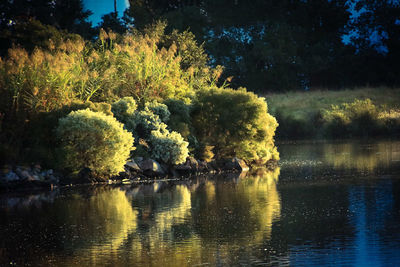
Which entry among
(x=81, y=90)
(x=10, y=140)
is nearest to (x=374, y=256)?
(x=10, y=140)

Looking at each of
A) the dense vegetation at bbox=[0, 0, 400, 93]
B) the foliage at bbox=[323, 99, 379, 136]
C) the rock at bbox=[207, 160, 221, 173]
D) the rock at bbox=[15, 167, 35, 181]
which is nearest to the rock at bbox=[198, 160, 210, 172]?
the rock at bbox=[207, 160, 221, 173]

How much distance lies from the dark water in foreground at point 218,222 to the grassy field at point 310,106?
62.3 ft

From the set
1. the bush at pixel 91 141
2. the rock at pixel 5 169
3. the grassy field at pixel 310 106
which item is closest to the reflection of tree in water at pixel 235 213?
the bush at pixel 91 141

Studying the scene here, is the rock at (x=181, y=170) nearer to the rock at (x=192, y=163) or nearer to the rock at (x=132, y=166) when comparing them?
the rock at (x=192, y=163)

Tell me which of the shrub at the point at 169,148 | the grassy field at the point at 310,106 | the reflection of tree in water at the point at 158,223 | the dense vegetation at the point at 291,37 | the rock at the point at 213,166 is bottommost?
the reflection of tree in water at the point at 158,223

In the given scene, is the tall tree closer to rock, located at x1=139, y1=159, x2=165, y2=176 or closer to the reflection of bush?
rock, located at x1=139, y1=159, x2=165, y2=176

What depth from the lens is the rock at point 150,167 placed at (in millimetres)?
23344

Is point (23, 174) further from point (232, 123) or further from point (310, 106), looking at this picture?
point (310, 106)

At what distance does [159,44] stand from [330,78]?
2925 cm

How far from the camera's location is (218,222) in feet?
45.7

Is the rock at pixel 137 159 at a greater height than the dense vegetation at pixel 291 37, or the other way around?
the dense vegetation at pixel 291 37

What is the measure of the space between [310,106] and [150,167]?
23.3 m

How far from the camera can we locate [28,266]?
427 inches

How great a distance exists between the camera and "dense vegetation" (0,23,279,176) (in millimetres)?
21891
